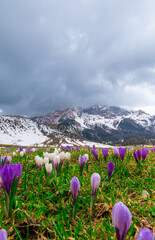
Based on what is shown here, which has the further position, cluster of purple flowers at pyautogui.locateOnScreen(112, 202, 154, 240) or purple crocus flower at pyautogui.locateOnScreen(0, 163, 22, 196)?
purple crocus flower at pyautogui.locateOnScreen(0, 163, 22, 196)

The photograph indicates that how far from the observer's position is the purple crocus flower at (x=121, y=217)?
1260 mm

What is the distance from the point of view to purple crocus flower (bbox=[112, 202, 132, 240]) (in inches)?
49.6

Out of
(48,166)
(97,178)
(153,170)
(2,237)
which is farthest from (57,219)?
(153,170)

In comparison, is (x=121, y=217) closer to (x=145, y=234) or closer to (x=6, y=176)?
(x=145, y=234)

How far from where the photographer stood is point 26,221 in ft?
6.16

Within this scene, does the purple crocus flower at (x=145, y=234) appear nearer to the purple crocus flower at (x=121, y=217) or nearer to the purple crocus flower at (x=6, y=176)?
the purple crocus flower at (x=121, y=217)

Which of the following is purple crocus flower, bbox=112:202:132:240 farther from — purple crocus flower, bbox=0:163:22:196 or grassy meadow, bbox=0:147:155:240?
purple crocus flower, bbox=0:163:22:196

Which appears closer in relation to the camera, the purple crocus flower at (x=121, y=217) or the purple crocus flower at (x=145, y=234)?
the purple crocus flower at (x=145, y=234)

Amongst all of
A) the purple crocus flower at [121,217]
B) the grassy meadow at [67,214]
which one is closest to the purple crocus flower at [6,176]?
the grassy meadow at [67,214]

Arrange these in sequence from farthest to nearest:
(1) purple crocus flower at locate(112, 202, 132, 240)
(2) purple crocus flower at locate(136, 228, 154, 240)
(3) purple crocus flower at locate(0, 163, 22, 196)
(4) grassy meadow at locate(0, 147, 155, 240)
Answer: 1. (3) purple crocus flower at locate(0, 163, 22, 196)
2. (4) grassy meadow at locate(0, 147, 155, 240)
3. (1) purple crocus flower at locate(112, 202, 132, 240)
4. (2) purple crocus flower at locate(136, 228, 154, 240)

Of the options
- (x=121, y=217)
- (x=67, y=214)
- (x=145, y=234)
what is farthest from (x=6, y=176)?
(x=145, y=234)

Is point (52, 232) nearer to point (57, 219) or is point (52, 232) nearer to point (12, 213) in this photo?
point (57, 219)

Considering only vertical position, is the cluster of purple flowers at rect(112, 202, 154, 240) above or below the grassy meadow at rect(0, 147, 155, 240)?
above

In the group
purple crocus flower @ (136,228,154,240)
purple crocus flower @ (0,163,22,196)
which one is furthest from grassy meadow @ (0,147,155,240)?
purple crocus flower @ (136,228,154,240)
